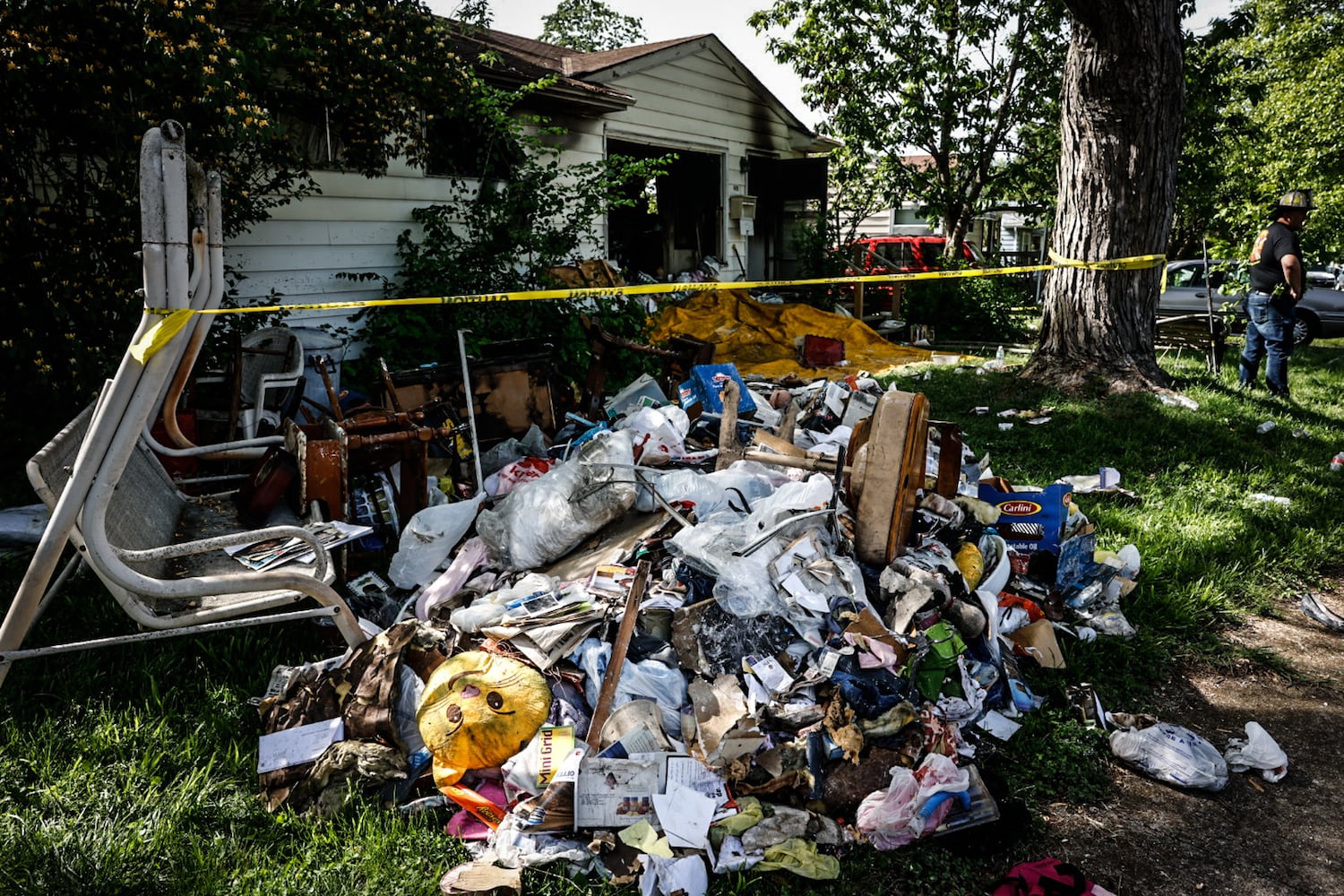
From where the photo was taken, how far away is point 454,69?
603 centimetres

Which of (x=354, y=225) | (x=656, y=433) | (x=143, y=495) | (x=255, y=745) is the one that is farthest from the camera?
(x=354, y=225)

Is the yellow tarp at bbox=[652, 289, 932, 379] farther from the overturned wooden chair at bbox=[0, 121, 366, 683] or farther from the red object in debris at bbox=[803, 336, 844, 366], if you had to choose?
the overturned wooden chair at bbox=[0, 121, 366, 683]

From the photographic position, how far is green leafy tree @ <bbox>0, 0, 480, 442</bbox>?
4090mm

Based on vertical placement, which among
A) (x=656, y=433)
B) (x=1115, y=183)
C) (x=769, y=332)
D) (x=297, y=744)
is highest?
(x=1115, y=183)

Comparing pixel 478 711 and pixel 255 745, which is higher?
pixel 478 711

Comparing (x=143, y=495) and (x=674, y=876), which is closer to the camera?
(x=674, y=876)

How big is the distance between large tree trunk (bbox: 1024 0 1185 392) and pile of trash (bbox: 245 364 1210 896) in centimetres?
395

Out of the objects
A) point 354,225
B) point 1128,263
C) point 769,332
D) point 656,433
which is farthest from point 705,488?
point 769,332

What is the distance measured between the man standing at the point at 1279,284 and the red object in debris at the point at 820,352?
424cm

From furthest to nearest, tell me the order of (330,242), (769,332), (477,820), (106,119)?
1. (769,332)
2. (330,242)
3. (106,119)
4. (477,820)

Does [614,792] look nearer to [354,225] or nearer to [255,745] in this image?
[255,745]

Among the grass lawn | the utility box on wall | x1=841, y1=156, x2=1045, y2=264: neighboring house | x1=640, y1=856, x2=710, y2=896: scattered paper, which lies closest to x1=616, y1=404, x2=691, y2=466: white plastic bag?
the grass lawn

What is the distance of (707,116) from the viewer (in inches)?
510

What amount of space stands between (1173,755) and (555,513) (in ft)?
8.76
